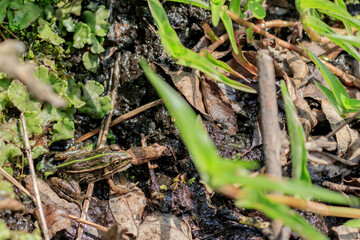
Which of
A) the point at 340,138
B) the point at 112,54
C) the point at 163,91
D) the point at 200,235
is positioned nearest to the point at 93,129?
→ the point at 112,54

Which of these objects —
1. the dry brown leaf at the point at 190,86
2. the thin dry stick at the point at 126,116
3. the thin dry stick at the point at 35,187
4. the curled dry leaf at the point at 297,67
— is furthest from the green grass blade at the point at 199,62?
the thin dry stick at the point at 35,187

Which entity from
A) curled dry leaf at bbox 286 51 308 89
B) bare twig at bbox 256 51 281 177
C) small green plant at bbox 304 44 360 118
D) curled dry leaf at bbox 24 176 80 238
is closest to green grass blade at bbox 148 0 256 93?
bare twig at bbox 256 51 281 177

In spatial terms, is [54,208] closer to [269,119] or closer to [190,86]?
[190,86]

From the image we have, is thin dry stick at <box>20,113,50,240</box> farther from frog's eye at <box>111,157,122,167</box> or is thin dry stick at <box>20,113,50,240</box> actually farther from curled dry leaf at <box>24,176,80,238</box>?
frog's eye at <box>111,157,122,167</box>

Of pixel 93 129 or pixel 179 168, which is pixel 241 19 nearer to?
pixel 179 168

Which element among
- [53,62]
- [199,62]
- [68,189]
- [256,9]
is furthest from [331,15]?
[68,189]
